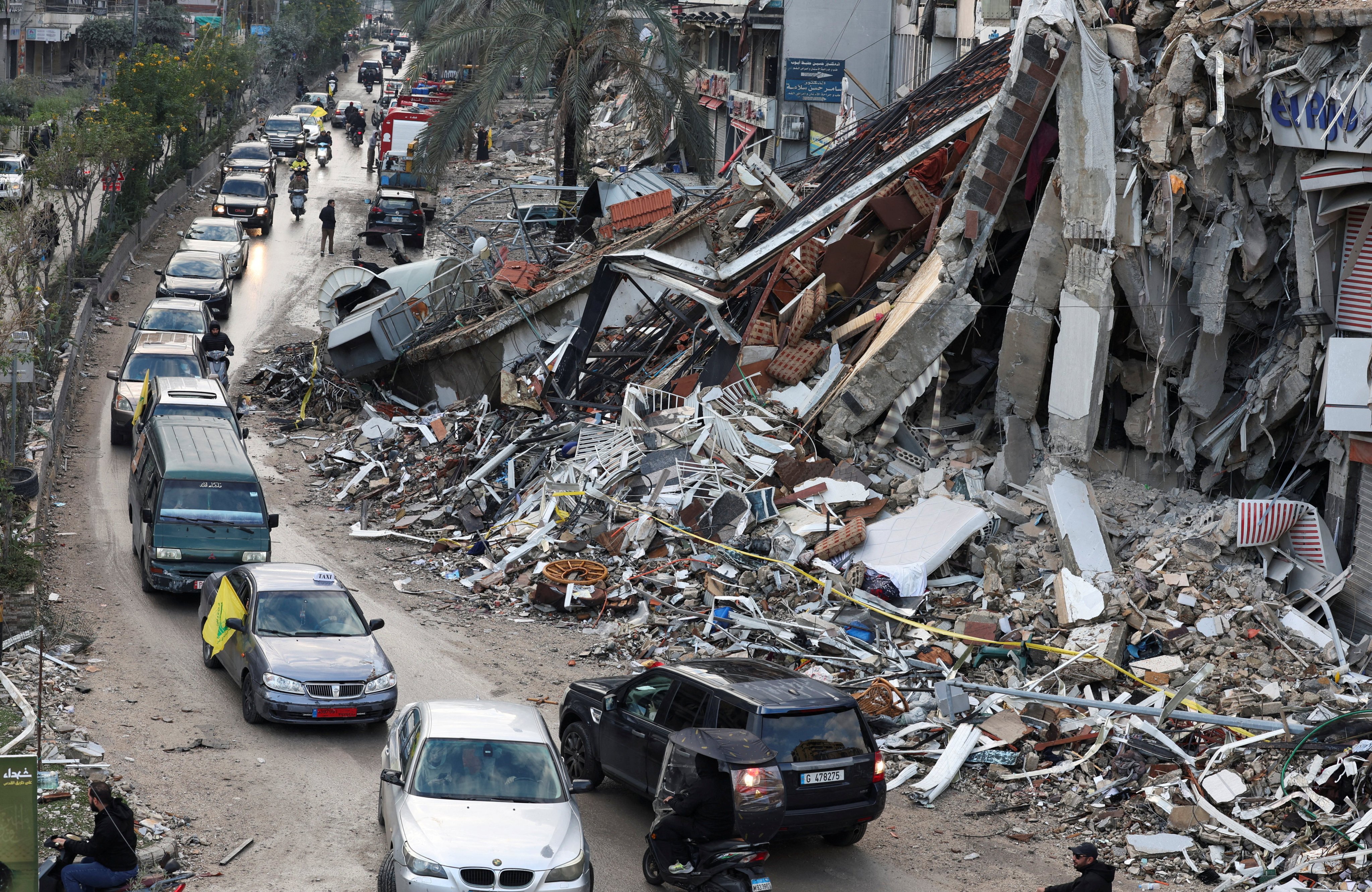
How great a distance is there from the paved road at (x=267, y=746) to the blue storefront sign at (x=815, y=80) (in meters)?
23.3

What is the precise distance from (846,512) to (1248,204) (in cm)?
620

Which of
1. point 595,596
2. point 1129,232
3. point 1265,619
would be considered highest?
point 1129,232

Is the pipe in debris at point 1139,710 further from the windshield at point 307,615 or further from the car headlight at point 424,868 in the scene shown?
the car headlight at point 424,868

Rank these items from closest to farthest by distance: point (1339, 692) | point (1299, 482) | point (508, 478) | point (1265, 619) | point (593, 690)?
point (593, 690) < point (1339, 692) < point (1265, 619) < point (1299, 482) < point (508, 478)

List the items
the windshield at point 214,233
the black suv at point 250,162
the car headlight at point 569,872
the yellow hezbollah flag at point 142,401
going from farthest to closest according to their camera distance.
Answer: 1. the black suv at point 250,162
2. the windshield at point 214,233
3. the yellow hezbollah flag at point 142,401
4. the car headlight at point 569,872

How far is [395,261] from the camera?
120ft

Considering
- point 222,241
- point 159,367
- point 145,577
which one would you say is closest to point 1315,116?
point 145,577

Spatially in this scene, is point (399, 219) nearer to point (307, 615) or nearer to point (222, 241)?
point (222, 241)

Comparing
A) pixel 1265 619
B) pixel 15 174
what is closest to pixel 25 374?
pixel 1265 619

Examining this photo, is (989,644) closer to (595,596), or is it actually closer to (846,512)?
(846,512)

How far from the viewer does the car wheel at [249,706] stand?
13352 millimetres

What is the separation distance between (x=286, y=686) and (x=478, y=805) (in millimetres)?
4092

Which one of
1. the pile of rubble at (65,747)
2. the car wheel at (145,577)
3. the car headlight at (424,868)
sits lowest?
the car wheel at (145,577)

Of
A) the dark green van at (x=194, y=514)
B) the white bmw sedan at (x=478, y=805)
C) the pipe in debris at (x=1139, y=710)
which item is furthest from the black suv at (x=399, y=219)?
the white bmw sedan at (x=478, y=805)
